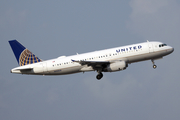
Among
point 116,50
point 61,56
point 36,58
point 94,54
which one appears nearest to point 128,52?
point 116,50

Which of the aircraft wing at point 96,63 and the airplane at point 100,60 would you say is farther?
the airplane at point 100,60

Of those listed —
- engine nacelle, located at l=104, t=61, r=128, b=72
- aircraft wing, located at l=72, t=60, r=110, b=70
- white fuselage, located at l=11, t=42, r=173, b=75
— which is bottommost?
engine nacelle, located at l=104, t=61, r=128, b=72

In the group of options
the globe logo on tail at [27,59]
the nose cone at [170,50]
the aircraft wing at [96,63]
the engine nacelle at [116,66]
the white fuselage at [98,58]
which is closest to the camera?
the aircraft wing at [96,63]

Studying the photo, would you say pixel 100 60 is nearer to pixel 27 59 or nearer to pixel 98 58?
pixel 98 58

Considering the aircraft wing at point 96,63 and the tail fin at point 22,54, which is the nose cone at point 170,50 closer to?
the aircraft wing at point 96,63

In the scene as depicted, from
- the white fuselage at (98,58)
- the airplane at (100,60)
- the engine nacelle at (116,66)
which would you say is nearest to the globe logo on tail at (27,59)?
the airplane at (100,60)

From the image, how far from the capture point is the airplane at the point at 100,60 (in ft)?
160

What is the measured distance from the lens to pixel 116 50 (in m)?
49.3

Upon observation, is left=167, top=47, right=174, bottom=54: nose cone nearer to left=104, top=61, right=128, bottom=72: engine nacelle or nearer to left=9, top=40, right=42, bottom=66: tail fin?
left=104, top=61, right=128, bottom=72: engine nacelle

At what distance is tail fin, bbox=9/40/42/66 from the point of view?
53000 millimetres

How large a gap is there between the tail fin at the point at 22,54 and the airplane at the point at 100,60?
19cm

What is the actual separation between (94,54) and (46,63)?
8906 millimetres

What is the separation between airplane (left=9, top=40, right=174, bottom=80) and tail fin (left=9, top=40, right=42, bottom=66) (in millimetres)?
186

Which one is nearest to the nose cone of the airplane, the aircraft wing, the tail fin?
the airplane
